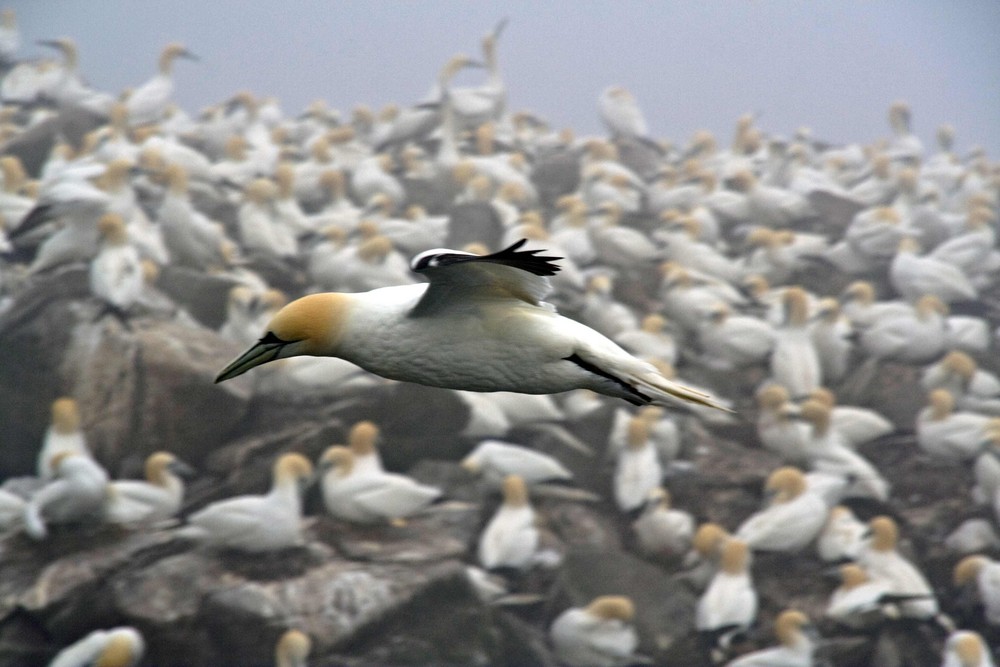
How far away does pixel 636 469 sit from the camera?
11.1 metres

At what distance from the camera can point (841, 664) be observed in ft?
33.8

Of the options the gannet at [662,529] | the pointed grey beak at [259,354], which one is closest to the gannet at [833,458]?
the gannet at [662,529]

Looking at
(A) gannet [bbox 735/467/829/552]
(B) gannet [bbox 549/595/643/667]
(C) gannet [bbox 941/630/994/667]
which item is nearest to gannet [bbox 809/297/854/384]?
(A) gannet [bbox 735/467/829/552]

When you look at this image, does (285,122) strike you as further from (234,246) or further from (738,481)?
(738,481)

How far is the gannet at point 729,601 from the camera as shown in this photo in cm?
998

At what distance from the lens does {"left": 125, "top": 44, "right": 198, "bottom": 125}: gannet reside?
2011cm

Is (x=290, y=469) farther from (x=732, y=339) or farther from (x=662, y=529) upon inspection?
(x=732, y=339)

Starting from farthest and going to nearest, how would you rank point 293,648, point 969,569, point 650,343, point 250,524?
point 650,343 → point 969,569 → point 250,524 → point 293,648

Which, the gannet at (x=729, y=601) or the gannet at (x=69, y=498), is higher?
the gannet at (x=69, y=498)

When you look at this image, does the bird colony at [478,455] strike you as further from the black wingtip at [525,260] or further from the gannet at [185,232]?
the black wingtip at [525,260]

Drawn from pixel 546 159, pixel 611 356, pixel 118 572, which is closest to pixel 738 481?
pixel 118 572

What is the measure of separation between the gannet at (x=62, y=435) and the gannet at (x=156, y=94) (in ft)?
34.5

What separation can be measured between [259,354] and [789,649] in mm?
6903

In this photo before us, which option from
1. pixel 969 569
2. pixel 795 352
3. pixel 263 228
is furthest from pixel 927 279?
pixel 263 228
